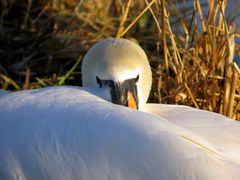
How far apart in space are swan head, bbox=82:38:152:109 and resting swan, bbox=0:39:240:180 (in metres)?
0.31

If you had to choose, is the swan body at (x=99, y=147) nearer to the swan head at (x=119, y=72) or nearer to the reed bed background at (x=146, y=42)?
the swan head at (x=119, y=72)

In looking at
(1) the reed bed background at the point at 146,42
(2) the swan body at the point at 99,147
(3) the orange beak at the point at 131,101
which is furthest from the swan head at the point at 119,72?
(2) the swan body at the point at 99,147

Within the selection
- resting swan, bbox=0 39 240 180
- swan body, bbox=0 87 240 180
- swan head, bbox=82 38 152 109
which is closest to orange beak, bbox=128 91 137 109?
swan head, bbox=82 38 152 109

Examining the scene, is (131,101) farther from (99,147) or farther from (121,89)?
(99,147)

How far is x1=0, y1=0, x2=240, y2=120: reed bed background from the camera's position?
10.8 feet

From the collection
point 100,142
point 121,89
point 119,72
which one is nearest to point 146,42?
point 119,72

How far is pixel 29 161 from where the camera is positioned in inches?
84.0

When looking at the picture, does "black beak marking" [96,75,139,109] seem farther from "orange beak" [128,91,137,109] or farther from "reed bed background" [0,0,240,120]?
"reed bed background" [0,0,240,120]

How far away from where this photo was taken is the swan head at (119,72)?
2725 millimetres

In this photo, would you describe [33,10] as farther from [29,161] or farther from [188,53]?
[29,161]

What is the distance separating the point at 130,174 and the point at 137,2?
318 centimetres

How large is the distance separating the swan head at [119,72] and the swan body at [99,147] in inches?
17.8

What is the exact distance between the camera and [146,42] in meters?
4.75

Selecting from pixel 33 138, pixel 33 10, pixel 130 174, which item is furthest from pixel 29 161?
pixel 33 10
